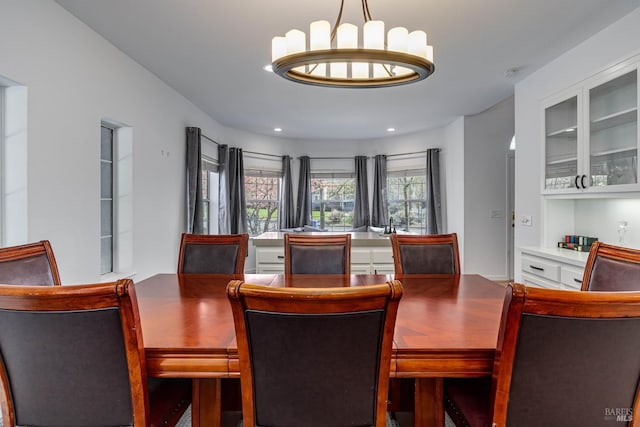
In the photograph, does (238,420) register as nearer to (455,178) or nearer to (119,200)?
(119,200)

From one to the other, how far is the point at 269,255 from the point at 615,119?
2.99 m

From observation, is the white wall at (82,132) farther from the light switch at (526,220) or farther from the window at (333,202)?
the light switch at (526,220)

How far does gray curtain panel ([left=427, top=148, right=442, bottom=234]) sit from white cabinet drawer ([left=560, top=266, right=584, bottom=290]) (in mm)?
3533

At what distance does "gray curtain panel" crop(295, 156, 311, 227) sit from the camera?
7508 mm

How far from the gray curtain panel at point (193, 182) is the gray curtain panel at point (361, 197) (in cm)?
348

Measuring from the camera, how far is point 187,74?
12.6 ft

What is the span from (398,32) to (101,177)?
2731mm

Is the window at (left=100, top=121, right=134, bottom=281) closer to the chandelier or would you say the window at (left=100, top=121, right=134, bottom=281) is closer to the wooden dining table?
the wooden dining table

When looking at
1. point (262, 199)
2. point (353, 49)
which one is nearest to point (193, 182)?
point (262, 199)

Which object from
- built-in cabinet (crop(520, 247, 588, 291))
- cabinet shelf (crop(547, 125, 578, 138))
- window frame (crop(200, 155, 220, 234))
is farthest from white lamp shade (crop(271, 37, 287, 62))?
window frame (crop(200, 155, 220, 234))

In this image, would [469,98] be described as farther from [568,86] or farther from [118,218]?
[118,218]

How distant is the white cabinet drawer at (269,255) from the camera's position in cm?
382

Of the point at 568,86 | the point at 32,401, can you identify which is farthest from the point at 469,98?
the point at 32,401

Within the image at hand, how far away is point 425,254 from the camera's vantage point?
2523 millimetres
